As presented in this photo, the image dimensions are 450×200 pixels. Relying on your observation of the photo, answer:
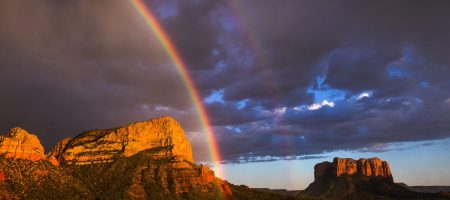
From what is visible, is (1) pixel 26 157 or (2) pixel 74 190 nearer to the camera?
(2) pixel 74 190

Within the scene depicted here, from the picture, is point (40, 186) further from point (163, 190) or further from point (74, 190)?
point (163, 190)

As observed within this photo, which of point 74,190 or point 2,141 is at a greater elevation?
point 2,141

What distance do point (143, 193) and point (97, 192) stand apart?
1811cm

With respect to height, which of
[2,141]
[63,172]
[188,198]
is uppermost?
[2,141]

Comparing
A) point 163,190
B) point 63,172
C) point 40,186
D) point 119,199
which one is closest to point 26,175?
point 40,186

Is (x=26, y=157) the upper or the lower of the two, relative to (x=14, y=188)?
upper

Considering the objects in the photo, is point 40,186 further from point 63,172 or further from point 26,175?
point 63,172

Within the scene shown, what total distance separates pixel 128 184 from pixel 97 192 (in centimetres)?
1288

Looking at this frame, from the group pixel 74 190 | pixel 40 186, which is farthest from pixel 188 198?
pixel 40 186

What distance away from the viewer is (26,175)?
178 metres

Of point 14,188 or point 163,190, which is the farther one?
point 163,190

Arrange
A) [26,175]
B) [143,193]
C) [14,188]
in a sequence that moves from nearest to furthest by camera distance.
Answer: [14,188] → [26,175] → [143,193]

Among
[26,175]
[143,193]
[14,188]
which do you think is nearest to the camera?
[14,188]

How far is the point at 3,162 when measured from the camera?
184 metres
